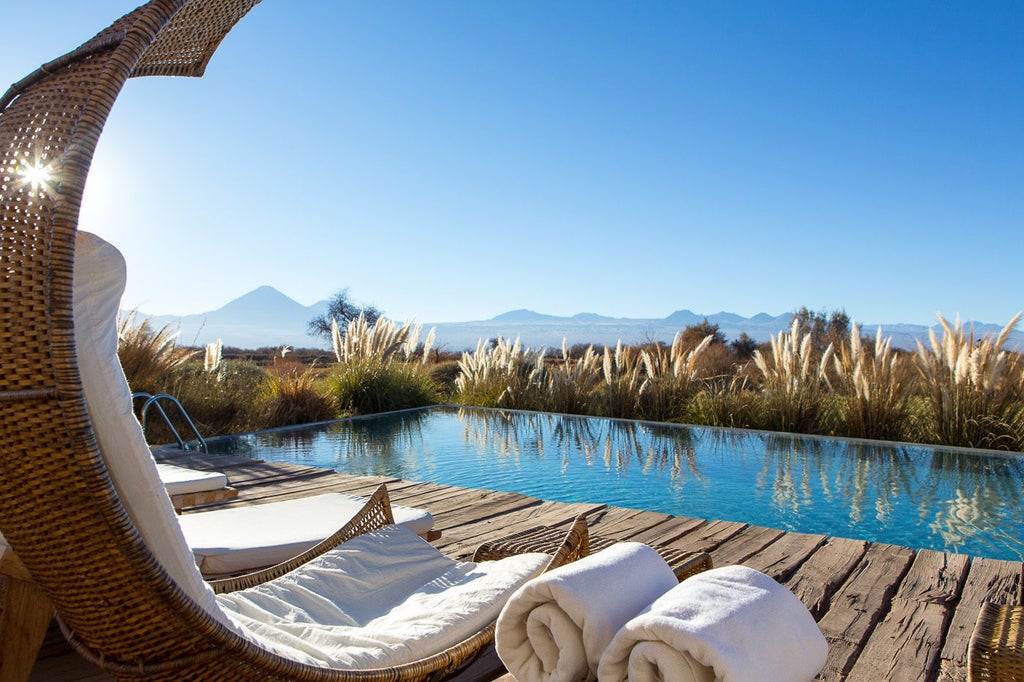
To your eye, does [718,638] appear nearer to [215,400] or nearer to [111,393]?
[111,393]

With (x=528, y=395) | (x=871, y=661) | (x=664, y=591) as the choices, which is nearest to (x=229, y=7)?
(x=664, y=591)

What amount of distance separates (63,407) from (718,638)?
3.10 feet

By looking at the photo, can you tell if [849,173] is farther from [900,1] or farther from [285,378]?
[285,378]

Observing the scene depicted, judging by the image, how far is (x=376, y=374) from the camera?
328 inches

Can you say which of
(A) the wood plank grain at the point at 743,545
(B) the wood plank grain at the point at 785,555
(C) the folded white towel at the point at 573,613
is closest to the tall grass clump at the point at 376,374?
(A) the wood plank grain at the point at 743,545

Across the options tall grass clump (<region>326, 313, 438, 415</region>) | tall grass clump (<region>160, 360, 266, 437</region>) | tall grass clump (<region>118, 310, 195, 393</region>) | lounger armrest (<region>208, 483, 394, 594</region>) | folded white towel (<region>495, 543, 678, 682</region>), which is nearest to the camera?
folded white towel (<region>495, 543, 678, 682</region>)

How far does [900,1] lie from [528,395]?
8.85m

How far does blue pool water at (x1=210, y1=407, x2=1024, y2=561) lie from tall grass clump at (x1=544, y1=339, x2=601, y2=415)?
26.3 inches

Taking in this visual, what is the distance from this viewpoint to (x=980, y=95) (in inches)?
528

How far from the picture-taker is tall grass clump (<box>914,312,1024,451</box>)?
208 inches

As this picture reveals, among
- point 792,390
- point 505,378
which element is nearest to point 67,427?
point 792,390

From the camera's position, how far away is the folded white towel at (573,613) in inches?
46.5

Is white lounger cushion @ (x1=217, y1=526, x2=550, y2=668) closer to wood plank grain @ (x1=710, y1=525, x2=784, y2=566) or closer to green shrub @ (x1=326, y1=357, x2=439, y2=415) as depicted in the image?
wood plank grain @ (x1=710, y1=525, x2=784, y2=566)

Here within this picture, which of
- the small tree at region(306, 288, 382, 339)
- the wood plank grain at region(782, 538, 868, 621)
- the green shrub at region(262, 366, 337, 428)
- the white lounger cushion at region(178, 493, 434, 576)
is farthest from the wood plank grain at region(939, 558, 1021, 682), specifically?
the small tree at region(306, 288, 382, 339)
